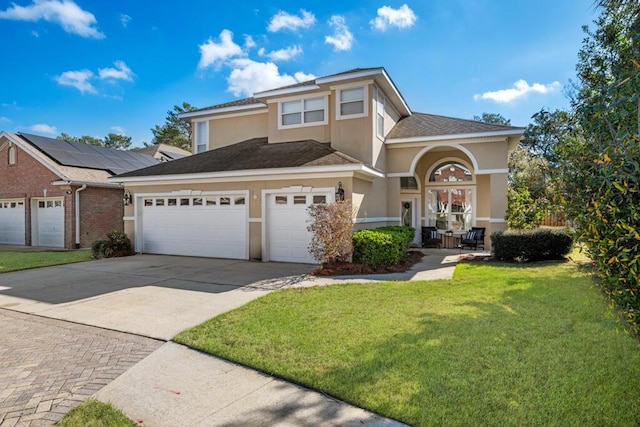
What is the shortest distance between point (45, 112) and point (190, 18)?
60.4 ft

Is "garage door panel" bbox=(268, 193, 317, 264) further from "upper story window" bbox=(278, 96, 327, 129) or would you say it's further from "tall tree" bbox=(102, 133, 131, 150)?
"tall tree" bbox=(102, 133, 131, 150)

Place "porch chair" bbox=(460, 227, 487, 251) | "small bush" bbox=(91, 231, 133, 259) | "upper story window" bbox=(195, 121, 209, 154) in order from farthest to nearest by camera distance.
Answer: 1. "upper story window" bbox=(195, 121, 209, 154)
2. "porch chair" bbox=(460, 227, 487, 251)
3. "small bush" bbox=(91, 231, 133, 259)

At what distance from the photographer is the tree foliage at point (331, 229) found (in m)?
9.85

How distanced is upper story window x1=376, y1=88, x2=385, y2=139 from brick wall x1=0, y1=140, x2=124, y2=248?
14.3 meters

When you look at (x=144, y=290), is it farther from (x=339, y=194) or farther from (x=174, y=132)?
(x=174, y=132)

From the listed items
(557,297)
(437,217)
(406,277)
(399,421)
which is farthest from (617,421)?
(437,217)

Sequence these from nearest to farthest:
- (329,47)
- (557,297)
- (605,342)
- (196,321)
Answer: (605,342) → (196,321) → (557,297) → (329,47)

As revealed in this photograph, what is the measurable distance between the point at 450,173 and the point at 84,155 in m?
20.0

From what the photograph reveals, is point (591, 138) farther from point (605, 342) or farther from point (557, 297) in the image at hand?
point (557, 297)

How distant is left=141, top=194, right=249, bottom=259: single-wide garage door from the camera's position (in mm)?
12844

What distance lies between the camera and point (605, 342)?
467 centimetres

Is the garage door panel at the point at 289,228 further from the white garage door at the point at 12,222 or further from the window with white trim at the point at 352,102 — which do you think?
the white garage door at the point at 12,222

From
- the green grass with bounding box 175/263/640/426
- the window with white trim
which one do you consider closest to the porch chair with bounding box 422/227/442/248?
the window with white trim

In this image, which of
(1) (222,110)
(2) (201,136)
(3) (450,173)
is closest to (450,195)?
(3) (450,173)
